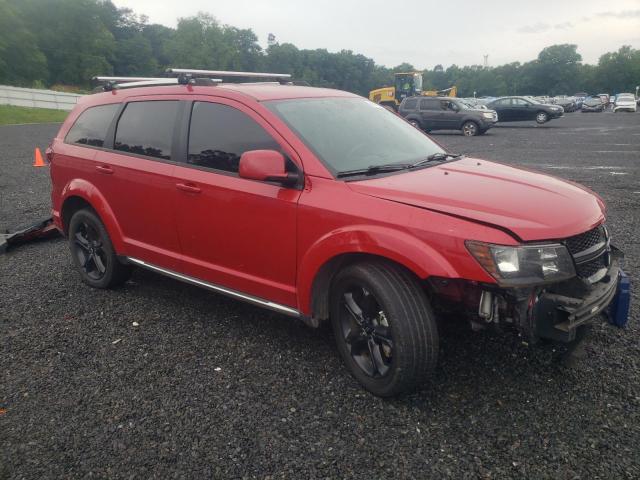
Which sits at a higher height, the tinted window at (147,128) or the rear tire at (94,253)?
the tinted window at (147,128)

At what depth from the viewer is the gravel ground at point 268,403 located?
255cm

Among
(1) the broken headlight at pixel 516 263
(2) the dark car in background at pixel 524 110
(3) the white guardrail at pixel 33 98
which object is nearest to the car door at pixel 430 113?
(2) the dark car in background at pixel 524 110

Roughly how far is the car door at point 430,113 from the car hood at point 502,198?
A: 21.0m

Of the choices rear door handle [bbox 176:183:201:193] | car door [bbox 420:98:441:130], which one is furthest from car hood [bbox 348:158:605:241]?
car door [bbox 420:98:441:130]

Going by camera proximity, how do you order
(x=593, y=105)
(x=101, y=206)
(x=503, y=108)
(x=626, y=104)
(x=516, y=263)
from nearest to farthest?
(x=516, y=263)
(x=101, y=206)
(x=503, y=108)
(x=626, y=104)
(x=593, y=105)

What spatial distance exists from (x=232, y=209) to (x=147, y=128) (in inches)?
49.1

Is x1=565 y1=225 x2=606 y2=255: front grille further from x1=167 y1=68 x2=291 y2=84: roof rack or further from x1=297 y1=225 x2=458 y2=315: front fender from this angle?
x1=167 y1=68 x2=291 y2=84: roof rack

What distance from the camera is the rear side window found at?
24.2 meters

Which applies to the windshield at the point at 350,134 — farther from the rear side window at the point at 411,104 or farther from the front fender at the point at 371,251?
the rear side window at the point at 411,104

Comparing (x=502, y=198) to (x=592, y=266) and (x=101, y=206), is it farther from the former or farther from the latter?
(x=101, y=206)

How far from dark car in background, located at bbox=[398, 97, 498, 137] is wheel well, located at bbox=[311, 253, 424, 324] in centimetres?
2021

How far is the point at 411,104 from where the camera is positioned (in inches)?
961

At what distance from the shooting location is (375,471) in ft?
8.16

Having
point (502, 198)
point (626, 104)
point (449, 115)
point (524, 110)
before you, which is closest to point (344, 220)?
point (502, 198)
